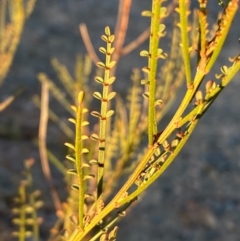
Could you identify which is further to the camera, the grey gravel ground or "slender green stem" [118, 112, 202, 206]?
the grey gravel ground

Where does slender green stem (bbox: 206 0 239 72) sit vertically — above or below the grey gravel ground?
below

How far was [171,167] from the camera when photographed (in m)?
3.43

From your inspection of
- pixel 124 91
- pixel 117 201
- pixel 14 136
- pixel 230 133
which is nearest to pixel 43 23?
pixel 124 91

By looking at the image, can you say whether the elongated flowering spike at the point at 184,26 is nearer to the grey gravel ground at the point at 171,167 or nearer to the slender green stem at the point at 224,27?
the slender green stem at the point at 224,27

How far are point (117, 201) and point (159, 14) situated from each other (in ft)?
0.66

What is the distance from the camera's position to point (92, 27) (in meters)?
5.13

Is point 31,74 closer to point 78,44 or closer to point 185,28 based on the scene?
point 78,44

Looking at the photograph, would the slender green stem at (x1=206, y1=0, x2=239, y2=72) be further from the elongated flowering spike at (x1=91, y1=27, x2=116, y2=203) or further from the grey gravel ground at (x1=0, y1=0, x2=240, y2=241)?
the grey gravel ground at (x1=0, y1=0, x2=240, y2=241)

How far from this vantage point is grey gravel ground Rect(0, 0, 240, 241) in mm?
2920

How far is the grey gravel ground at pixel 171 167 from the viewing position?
9.58 feet

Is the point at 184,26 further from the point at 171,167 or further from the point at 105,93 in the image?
the point at 171,167

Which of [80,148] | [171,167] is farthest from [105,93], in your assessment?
[171,167]

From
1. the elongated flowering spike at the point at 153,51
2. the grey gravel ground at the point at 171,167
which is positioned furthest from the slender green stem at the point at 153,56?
the grey gravel ground at the point at 171,167

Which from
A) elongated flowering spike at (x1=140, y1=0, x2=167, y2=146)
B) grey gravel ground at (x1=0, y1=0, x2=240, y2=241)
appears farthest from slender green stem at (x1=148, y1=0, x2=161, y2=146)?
grey gravel ground at (x1=0, y1=0, x2=240, y2=241)
